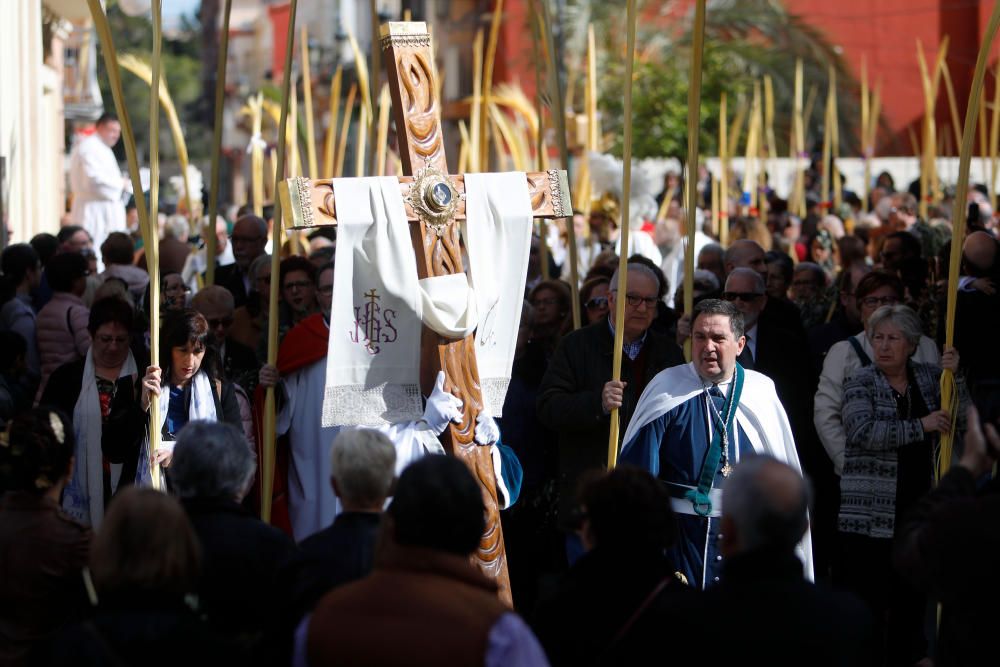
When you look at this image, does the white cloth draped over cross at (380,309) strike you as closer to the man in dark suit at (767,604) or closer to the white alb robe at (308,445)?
the white alb robe at (308,445)

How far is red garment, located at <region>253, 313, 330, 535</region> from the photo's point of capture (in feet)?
19.6

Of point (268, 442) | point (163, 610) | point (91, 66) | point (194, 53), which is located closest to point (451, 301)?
point (268, 442)

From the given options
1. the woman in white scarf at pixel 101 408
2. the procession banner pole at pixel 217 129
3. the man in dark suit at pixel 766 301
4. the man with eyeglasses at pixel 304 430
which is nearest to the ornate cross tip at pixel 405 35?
the procession banner pole at pixel 217 129

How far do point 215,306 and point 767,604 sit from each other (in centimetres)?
370

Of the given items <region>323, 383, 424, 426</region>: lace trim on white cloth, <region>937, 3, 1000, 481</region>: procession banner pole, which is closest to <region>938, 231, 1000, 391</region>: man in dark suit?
<region>937, 3, 1000, 481</region>: procession banner pole

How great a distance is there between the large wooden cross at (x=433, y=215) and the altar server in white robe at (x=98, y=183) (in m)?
7.23

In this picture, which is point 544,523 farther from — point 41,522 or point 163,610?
point 163,610

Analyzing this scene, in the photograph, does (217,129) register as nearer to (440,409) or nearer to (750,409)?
(440,409)

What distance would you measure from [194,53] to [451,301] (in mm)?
65742

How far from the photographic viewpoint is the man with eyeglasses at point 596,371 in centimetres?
604

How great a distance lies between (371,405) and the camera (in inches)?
208

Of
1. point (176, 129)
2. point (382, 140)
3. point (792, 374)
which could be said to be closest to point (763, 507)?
point (792, 374)

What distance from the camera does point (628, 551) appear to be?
347 cm

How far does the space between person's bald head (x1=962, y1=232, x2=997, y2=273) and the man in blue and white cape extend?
2.17 metres
